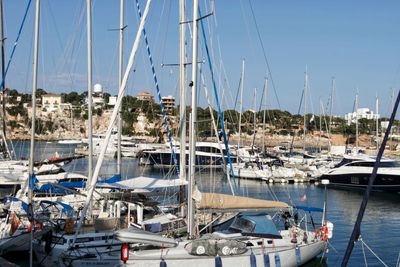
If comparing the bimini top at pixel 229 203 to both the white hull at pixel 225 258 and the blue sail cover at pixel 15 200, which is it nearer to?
the white hull at pixel 225 258

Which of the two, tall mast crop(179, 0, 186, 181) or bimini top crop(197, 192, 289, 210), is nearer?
bimini top crop(197, 192, 289, 210)

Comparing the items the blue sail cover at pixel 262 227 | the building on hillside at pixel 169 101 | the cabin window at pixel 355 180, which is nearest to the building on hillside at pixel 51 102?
the building on hillside at pixel 169 101

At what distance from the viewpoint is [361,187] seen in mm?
49750

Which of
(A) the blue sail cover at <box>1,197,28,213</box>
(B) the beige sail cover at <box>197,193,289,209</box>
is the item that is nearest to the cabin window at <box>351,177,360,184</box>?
(B) the beige sail cover at <box>197,193,289,209</box>

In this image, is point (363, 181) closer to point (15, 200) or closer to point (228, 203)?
point (228, 203)

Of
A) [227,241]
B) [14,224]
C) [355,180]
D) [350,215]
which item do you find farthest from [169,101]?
[227,241]

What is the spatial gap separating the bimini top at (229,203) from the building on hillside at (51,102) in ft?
502

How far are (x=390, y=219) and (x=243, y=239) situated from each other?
1972 cm

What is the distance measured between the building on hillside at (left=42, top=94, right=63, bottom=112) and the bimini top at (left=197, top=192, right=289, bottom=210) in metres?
153

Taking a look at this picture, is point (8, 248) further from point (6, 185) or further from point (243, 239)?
point (6, 185)

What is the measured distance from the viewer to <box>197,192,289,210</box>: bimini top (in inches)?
774

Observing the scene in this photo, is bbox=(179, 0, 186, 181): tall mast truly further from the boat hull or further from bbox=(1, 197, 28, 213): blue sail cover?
the boat hull

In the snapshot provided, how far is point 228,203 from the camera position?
65.9 feet

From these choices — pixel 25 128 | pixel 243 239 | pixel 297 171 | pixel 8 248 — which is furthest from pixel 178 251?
pixel 25 128
